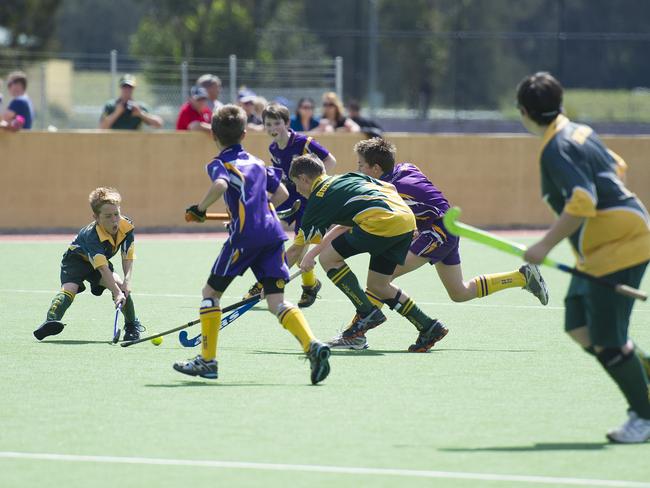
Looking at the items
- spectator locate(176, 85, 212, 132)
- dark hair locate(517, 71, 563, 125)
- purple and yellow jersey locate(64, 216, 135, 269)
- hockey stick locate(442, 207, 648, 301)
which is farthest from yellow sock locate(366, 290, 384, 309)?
spectator locate(176, 85, 212, 132)

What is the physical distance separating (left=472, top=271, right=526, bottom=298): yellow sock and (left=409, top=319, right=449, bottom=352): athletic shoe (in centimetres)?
112

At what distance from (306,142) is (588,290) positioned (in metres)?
5.78

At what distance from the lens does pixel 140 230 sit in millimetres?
17766

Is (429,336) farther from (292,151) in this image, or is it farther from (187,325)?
(292,151)

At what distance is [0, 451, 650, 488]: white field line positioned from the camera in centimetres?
518

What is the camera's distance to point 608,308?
19.2 feet

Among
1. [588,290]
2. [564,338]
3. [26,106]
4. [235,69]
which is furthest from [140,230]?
[588,290]

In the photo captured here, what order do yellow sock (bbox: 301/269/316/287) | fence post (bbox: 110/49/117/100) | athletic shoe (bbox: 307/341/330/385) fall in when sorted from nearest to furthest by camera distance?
athletic shoe (bbox: 307/341/330/385) → yellow sock (bbox: 301/269/316/287) → fence post (bbox: 110/49/117/100)

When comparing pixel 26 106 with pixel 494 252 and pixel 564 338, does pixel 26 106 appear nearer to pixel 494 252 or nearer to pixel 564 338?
pixel 494 252

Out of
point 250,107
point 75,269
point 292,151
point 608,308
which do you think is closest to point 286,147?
point 292,151

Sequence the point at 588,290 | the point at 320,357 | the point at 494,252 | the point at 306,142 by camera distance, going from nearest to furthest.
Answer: the point at 588,290, the point at 320,357, the point at 306,142, the point at 494,252

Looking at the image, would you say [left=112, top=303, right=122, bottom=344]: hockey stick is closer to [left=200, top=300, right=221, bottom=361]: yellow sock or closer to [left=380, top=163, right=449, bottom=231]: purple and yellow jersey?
[left=200, top=300, right=221, bottom=361]: yellow sock

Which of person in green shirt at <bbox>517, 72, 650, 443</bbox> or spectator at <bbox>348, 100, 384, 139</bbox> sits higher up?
person in green shirt at <bbox>517, 72, 650, 443</bbox>

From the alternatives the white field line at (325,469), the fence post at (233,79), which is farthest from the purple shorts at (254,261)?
the fence post at (233,79)
